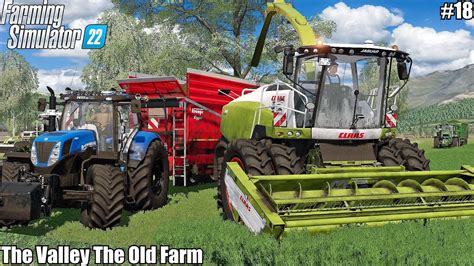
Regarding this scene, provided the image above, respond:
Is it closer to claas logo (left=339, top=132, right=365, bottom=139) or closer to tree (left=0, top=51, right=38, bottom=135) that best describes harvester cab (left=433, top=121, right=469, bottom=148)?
claas logo (left=339, top=132, right=365, bottom=139)

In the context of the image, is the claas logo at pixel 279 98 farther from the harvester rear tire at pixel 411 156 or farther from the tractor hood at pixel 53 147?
the tractor hood at pixel 53 147

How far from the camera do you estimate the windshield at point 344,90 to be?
753 centimetres

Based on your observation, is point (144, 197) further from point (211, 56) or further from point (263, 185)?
point (211, 56)

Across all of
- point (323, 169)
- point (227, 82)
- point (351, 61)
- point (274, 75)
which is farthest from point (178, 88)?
point (274, 75)

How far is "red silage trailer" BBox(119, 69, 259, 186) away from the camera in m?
11.3

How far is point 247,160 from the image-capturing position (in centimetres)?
675

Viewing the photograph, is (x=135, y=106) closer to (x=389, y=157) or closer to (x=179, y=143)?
(x=179, y=143)

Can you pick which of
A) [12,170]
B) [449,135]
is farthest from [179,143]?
[449,135]

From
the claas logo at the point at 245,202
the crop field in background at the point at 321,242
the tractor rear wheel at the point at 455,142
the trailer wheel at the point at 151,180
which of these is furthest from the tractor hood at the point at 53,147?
the tractor rear wheel at the point at 455,142

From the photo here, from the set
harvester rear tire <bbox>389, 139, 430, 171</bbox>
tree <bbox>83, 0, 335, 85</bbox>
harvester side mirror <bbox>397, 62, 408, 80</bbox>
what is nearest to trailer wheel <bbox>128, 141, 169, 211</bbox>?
harvester rear tire <bbox>389, 139, 430, 171</bbox>

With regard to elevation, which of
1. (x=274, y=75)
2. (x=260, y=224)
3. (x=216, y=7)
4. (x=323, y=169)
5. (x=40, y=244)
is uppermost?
(x=216, y=7)

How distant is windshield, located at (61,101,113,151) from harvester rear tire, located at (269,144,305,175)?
9.46 ft

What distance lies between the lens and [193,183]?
478 inches

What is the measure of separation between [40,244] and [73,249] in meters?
0.86
